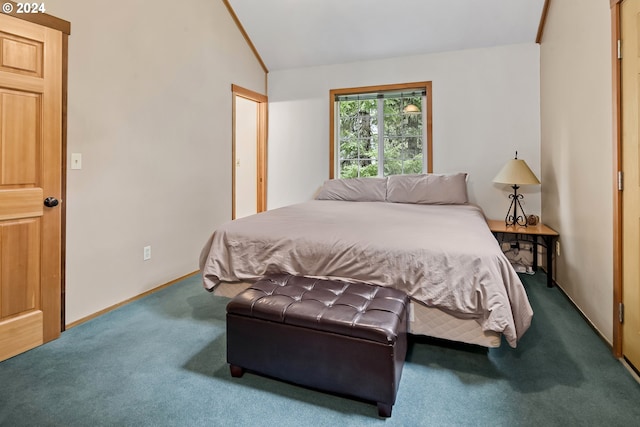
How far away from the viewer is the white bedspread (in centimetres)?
165

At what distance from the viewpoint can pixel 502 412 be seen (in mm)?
1432

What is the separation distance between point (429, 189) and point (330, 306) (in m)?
2.37

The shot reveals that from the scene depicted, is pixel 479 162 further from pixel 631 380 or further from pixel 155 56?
pixel 155 56

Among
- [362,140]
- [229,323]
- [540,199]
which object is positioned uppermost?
[362,140]

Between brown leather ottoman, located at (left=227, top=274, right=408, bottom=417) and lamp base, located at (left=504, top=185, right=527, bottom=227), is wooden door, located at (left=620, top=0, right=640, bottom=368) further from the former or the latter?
lamp base, located at (left=504, top=185, right=527, bottom=227)

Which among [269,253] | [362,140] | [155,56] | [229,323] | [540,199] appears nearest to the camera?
[229,323]

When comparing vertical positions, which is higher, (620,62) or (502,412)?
(620,62)

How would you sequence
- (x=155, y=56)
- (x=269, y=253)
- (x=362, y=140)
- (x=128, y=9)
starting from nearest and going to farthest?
1. (x=269, y=253)
2. (x=128, y=9)
3. (x=155, y=56)
4. (x=362, y=140)

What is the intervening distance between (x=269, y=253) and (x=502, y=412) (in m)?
1.43

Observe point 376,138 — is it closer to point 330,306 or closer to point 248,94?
point 248,94

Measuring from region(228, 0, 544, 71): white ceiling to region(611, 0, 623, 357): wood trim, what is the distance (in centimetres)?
181

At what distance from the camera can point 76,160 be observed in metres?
2.29

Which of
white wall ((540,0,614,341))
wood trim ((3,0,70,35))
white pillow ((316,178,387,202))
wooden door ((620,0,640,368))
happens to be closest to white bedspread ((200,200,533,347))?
wooden door ((620,0,640,368))

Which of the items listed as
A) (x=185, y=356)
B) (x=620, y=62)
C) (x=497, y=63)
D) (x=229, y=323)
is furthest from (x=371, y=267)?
(x=497, y=63)
